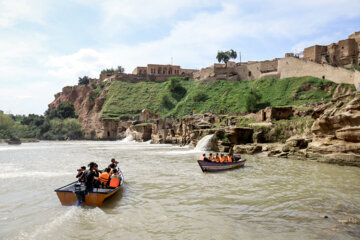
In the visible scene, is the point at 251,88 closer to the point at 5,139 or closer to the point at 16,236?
the point at 5,139

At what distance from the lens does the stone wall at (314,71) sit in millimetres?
53344

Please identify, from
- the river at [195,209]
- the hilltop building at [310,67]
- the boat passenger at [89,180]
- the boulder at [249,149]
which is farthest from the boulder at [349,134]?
the hilltop building at [310,67]

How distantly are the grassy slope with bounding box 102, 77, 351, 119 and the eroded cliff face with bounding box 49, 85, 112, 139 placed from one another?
316cm

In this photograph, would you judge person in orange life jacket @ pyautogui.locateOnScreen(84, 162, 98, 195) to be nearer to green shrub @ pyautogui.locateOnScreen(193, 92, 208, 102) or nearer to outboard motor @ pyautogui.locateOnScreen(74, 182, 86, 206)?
outboard motor @ pyautogui.locateOnScreen(74, 182, 86, 206)

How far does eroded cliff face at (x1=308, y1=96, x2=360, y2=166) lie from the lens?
20438 millimetres

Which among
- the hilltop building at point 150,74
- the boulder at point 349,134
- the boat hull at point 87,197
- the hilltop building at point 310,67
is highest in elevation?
the hilltop building at point 150,74

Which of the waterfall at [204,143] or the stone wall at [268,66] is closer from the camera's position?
the waterfall at [204,143]

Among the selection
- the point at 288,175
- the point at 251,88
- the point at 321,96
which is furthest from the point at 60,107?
the point at 288,175

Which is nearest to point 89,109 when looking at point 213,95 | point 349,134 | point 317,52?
point 213,95

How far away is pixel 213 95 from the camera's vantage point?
84.1 m

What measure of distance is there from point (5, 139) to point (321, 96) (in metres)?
73.8

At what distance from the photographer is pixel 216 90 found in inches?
3410

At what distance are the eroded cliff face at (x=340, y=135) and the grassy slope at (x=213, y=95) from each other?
1444 inches

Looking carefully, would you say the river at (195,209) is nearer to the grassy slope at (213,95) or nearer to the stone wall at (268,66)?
the grassy slope at (213,95)
